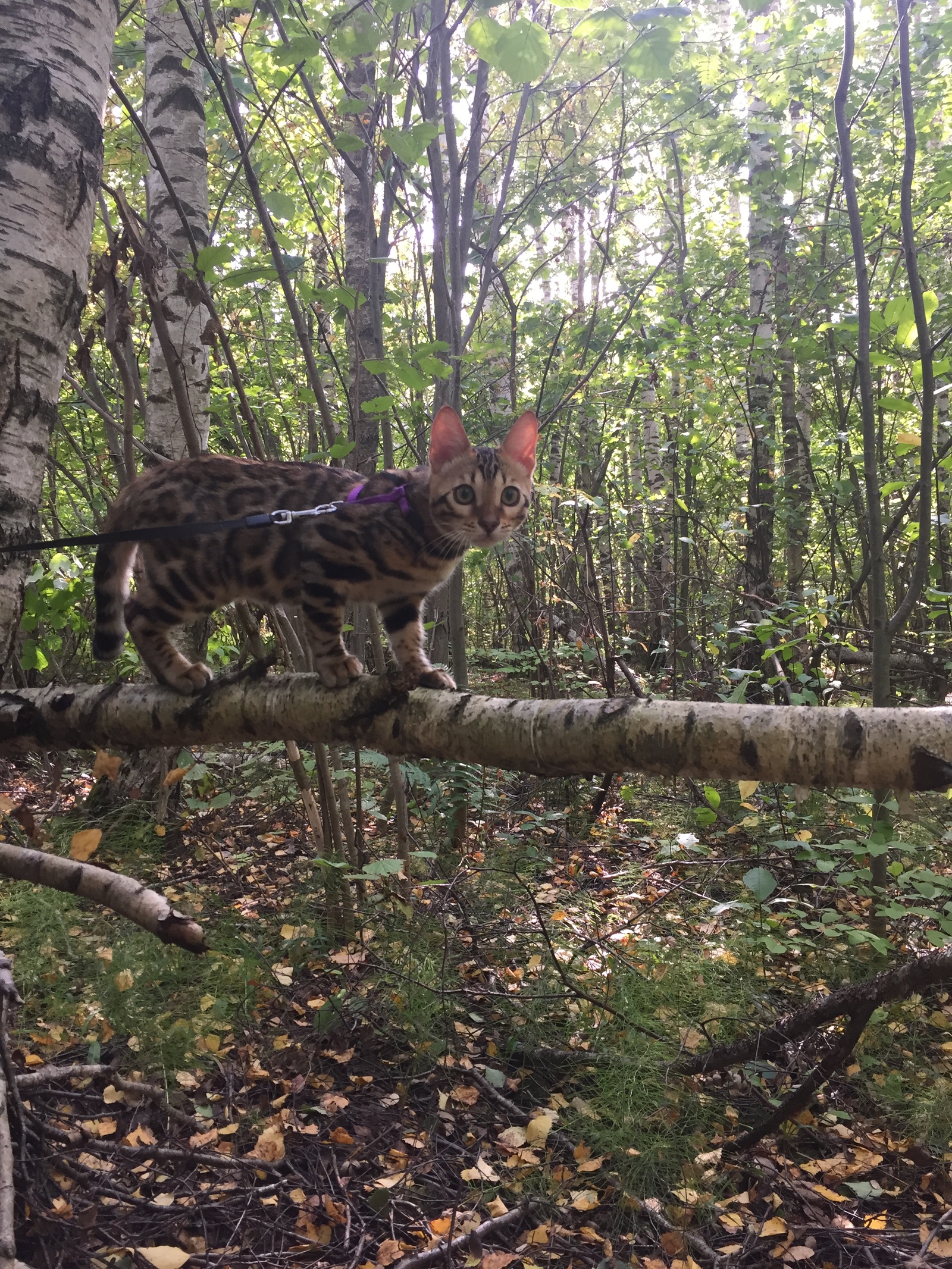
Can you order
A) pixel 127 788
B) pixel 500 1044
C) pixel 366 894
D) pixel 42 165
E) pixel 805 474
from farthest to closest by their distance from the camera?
1. pixel 805 474
2. pixel 127 788
3. pixel 366 894
4. pixel 500 1044
5. pixel 42 165

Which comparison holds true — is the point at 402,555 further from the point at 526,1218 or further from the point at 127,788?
the point at 127,788

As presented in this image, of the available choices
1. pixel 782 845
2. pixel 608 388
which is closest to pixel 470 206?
pixel 782 845

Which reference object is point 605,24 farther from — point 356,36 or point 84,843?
point 84,843

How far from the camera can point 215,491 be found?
320 centimetres

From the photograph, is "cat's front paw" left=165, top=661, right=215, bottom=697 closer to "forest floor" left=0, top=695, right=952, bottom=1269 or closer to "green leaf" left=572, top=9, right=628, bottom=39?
"forest floor" left=0, top=695, right=952, bottom=1269

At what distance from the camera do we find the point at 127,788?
6.10 meters

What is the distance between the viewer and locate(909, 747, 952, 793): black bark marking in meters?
1.38

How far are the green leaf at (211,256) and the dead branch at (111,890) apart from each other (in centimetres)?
241

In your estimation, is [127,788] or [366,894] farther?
[127,788]

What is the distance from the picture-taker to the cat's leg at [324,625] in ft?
9.90

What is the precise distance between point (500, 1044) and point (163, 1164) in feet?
5.18

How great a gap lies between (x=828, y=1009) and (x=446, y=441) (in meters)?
2.81

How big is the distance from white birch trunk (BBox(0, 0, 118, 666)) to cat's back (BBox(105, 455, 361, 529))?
33.9 inches

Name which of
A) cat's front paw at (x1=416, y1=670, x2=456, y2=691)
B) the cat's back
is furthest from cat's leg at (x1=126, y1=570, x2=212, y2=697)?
cat's front paw at (x1=416, y1=670, x2=456, y2=691)
